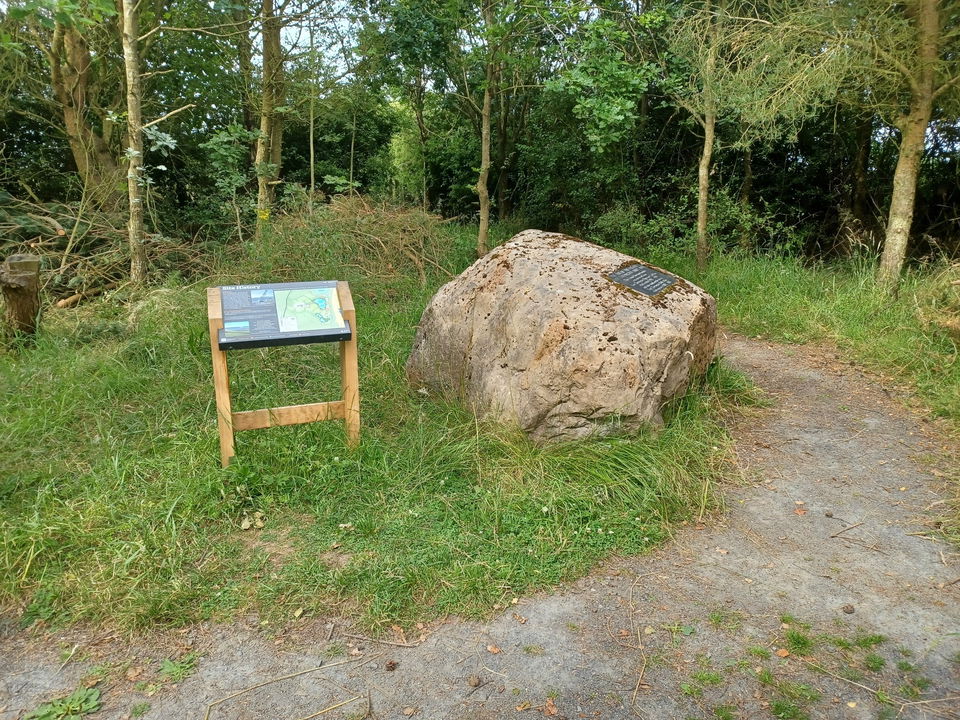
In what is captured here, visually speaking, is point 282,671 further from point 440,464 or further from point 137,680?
point 440,464

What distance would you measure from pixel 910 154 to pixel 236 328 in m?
7.43

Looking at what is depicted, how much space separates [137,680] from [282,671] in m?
0.58

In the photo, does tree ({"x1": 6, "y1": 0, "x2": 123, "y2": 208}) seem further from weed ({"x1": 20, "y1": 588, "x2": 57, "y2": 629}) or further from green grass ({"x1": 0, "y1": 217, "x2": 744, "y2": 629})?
weed ({"x1": 20, "y1": 588, "x2": 57, "y2": 629})

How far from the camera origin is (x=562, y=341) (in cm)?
448

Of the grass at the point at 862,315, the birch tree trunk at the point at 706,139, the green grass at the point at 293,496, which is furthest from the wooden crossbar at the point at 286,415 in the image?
the birch tree trunk at the point at 706,139

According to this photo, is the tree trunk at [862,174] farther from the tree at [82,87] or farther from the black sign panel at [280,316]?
the tree at [82,87]

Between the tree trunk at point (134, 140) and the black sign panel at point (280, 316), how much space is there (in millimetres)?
3736

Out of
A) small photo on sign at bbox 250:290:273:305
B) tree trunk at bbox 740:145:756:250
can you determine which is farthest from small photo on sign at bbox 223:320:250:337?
tree trunk at bbox 740:145:756:250

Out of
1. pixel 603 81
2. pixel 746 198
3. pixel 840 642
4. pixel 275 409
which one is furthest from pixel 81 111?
pixel 840 642

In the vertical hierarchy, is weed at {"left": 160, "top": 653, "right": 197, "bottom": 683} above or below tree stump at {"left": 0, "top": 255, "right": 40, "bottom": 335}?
below

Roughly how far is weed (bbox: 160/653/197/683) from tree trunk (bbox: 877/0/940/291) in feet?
24.8

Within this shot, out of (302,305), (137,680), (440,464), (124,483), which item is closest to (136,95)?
(302,305)

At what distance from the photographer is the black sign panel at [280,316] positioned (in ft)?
13.2

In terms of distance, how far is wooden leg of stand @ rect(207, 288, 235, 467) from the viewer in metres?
4.04
